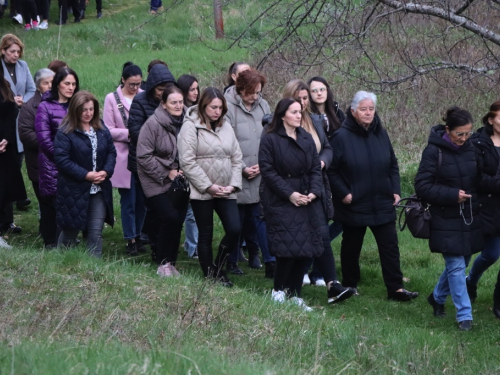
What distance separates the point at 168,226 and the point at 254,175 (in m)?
1.09

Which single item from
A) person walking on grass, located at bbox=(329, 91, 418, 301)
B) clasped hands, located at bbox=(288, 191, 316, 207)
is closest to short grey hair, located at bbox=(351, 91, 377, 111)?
person walking on grass, located at bbox=(329, 91, 418, 301)

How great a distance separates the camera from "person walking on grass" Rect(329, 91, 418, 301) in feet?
28.0

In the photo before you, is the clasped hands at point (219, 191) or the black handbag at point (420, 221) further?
the clasped hands at point (219, 191)

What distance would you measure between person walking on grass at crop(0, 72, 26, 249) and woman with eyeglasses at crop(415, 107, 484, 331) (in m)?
5.00

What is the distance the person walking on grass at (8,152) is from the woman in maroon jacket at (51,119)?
38.2 inches

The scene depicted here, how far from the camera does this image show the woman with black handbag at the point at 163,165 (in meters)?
8.85

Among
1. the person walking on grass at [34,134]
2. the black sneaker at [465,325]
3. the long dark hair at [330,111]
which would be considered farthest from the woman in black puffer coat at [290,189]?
the person walking on grass at [34,134]

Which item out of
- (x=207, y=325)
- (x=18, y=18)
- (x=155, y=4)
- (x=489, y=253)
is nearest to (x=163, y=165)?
(x=207, y=325)

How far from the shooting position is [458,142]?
765 centimetres

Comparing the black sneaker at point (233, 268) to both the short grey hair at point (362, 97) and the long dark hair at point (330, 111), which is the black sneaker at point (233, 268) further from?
the short grey hair at point (362, 97)

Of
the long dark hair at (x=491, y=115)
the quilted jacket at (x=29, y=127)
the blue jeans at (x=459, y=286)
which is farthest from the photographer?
the quilted jacket at (x=29, y=127)

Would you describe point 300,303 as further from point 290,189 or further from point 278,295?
point 290,189

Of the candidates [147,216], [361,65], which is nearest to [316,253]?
[147,216]

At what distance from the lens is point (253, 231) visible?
32.0ft
